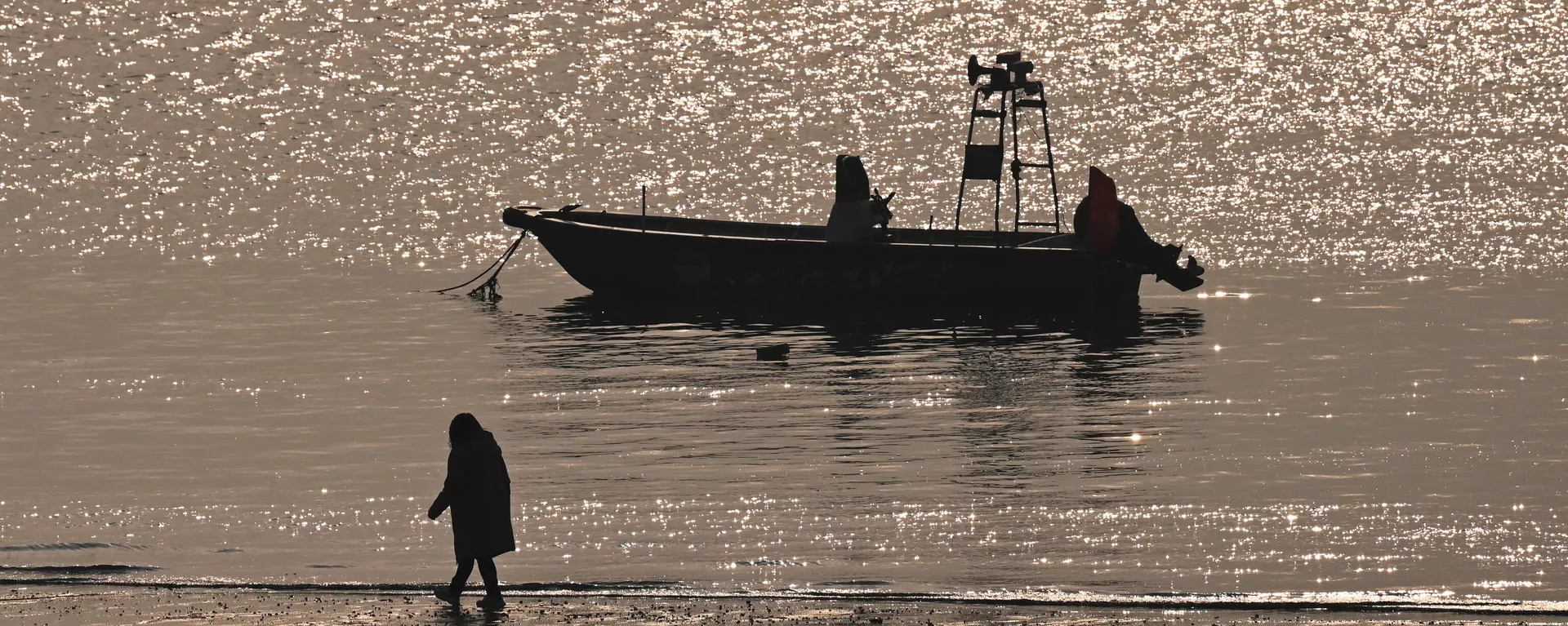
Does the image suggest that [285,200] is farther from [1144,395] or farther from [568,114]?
[1144,395]

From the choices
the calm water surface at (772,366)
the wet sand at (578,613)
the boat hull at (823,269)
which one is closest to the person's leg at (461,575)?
the wet sand at (578,613)

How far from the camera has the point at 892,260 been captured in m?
38.4

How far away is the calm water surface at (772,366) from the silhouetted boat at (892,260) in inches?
25.9

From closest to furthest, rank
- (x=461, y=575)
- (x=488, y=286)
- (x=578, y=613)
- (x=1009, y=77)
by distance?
(x=578, y=613) < (x=461, y=575) < (x=1009, y=77) < (x=488, y=286)

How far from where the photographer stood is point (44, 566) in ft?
59.9

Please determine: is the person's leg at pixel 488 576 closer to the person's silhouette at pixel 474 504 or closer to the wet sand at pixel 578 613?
the person's silhouette at pixel 474 504

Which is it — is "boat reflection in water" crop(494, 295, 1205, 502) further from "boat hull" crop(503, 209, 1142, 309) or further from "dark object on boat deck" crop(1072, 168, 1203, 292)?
"dark object on boat deck" crop(1072, 168, 1203, 292)

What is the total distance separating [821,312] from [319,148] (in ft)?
126

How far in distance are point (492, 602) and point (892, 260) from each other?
22.5m

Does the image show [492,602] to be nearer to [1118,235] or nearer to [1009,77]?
[1118,235]

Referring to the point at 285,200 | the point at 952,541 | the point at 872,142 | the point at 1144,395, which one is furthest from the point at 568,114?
the point at 952,541

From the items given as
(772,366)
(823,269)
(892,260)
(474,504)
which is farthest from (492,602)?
(823,269)

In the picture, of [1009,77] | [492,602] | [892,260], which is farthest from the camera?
[1009,77]

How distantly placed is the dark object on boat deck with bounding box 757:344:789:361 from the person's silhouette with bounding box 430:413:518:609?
624 inches
